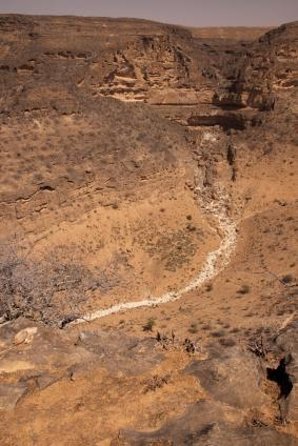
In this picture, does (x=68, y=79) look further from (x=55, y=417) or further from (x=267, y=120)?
(x=55, y=417)

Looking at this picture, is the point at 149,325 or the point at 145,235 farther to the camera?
the point at 145,235

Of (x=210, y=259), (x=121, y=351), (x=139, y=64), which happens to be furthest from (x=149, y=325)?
(x=139, y=64)

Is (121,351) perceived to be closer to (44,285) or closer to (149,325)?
(149,325)

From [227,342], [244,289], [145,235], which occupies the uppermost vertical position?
[227,342]

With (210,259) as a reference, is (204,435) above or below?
above

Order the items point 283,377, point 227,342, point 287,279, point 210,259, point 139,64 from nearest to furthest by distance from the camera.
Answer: point 283,377 → point 227,342 → point 287,279 → point 210,259 → point 139,64

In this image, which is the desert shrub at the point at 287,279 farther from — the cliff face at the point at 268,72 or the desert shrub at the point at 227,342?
the cliff face at the point at 268,72

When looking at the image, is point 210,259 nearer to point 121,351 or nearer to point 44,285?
point 44,285

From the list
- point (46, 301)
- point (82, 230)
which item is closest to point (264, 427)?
point (46, 301)

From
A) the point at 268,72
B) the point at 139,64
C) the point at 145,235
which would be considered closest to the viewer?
the point at 145,235
